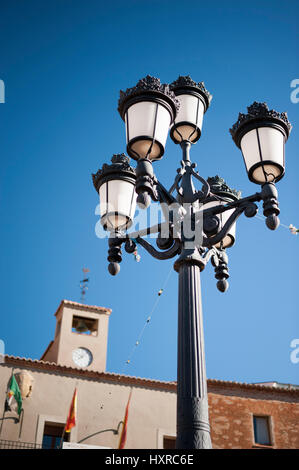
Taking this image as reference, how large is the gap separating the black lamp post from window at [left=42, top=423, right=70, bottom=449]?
13.4 meters

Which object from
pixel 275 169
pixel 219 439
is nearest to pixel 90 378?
pixel 219 439

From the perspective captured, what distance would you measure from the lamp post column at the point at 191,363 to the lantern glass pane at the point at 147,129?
0.82 metres

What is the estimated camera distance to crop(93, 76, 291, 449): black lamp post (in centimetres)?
346

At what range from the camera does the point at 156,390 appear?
58.4 feet

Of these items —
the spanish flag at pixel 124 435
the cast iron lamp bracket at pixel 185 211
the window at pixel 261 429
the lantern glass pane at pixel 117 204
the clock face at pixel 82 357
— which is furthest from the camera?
the clock face at pixel 82 357

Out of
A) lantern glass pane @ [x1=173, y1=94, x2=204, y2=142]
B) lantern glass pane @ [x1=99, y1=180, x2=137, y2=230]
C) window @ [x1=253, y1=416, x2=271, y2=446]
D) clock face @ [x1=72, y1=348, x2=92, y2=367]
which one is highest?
clock face @ [x1=72, y1=348, x2=92, y2=367]

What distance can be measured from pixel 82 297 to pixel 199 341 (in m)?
26.3

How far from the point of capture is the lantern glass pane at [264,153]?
4.22 meters

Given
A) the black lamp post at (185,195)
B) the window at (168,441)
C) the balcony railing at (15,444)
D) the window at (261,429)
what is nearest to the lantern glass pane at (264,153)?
the black lamp post at (185,195)

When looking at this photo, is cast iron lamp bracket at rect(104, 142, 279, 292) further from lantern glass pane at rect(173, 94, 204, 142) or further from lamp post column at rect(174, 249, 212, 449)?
lantern glass pane at rect(173, 94, 204, 142)

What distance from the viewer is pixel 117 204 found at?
15.3ft

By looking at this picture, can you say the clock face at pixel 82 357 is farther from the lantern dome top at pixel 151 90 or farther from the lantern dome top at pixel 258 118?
the lantern dome top at pixel 151 90

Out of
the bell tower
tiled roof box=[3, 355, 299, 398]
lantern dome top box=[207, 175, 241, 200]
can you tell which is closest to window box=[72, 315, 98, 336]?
the bell tower

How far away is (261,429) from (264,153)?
15261mm
